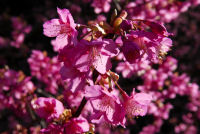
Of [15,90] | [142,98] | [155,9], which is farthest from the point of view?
[155,9]

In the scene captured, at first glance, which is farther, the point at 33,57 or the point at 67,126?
the point at 33,57

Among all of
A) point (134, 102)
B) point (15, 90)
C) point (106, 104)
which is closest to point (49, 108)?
point (106, 104)

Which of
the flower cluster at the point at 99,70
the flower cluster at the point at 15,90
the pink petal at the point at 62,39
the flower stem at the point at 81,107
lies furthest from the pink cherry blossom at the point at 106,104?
the flower cluster at the point at 15,90

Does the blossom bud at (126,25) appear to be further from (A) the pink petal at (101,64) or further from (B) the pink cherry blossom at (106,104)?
(B) the pink cherry blossom at (106,104)

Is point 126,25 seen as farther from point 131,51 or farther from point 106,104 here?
point 106,104

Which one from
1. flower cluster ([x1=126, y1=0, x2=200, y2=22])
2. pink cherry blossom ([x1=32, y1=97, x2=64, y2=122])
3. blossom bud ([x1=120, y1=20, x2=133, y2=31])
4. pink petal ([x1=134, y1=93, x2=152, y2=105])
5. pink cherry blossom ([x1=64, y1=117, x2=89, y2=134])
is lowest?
pink cherry blossom ([x1=64, y1=117, x2=89, y2=134])

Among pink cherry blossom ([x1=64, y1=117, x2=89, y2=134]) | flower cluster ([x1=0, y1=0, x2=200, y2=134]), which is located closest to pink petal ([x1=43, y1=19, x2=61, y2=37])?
flower cluster ([x1=0, y1=0, x2=200, y2=134])

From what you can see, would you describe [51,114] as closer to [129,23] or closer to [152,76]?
[129,23]

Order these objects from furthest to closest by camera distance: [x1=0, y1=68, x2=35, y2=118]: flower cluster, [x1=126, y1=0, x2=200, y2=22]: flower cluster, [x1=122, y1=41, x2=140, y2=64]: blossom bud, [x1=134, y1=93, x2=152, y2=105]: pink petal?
[x1=126, y1=0, x2=200, y2=22]: flower cluster < [x1=0, y1=68, x2=35, y2=118]: flower cluster < [x1=134, y1=93, x2=152, y2=105]: pink petal < [x1=122, y1=41, x2=140, y2=64]: blossom bud

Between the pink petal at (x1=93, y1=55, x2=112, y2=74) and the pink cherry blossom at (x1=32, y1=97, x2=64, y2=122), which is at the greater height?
the pink petal at (x1=93, y1=55, x2=112, y2=74)

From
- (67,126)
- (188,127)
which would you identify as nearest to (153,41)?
(67,126)

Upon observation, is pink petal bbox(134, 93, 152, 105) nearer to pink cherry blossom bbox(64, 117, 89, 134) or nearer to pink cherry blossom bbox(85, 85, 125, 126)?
pink cherry blossom bbox(85, 85, 125, 126)
